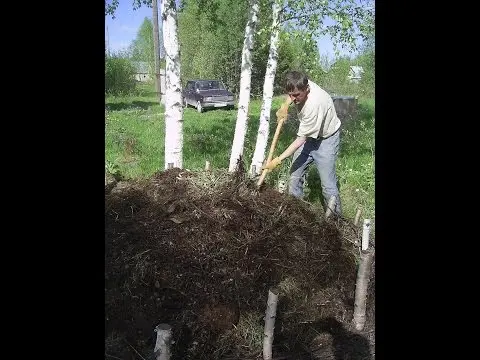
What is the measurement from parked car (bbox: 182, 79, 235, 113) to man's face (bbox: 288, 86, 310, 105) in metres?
0.30

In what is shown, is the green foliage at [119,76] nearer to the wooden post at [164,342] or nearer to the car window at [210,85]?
the car window at [210,85]

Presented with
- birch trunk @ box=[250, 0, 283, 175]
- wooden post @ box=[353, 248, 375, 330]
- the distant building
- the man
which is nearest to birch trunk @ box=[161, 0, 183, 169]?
birch trunk @ box=[250, 0, 283, 175]

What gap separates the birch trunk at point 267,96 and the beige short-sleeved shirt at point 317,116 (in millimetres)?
178

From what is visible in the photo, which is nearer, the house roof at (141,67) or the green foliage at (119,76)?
the green foliage at (119,76)

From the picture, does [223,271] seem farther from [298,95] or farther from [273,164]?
[298,95]

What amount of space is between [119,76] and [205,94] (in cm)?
56

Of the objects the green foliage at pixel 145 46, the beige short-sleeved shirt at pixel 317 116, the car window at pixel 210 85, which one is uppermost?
the green foliage at pixel 145 46

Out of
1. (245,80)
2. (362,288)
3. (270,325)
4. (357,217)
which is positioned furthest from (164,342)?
(245,80)

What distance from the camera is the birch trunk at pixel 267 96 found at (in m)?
2.37

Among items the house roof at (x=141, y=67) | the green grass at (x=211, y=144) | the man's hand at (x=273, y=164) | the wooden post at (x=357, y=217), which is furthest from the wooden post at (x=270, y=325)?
the house roof at (x=141, y=67)

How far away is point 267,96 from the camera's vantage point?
2553 mm
